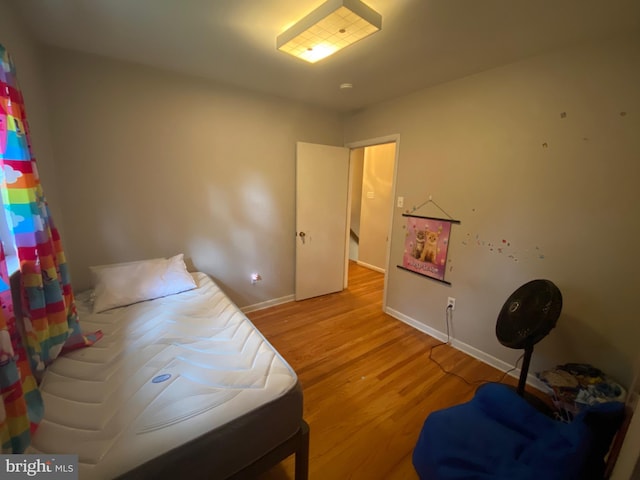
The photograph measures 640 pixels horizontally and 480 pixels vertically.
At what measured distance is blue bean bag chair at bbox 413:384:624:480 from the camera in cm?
88

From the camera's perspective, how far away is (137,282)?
2.07m

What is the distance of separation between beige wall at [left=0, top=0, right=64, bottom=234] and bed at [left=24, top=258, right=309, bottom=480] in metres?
1.19

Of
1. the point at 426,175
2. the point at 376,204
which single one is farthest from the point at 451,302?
the point at 376,204

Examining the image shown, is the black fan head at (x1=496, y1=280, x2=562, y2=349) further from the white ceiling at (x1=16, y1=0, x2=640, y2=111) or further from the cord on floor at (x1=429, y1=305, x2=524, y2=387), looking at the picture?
the white ceiling at (x1=16, y1=0, x2=640, y2=111)

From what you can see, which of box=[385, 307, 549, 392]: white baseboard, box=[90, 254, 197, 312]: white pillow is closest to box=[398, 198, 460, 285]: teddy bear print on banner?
box=[385, 307, 549, 392]: white baseboard

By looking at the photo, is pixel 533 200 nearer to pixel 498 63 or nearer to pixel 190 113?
Result: pixel 498 63

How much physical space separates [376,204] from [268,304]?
9.10 feet

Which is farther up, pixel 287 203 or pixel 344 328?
pixel 287 203

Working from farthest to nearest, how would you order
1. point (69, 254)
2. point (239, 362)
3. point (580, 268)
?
point (69, 254)
point (580, 268)
point (239, 362)

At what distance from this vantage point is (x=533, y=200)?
1918 millimetres

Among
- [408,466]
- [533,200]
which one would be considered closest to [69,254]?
[408,466]

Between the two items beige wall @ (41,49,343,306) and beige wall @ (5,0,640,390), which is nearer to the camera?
beige wall @ (5,0,640,390)

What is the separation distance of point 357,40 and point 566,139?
61.2 inches

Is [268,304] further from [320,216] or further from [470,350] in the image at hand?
[470,350]
